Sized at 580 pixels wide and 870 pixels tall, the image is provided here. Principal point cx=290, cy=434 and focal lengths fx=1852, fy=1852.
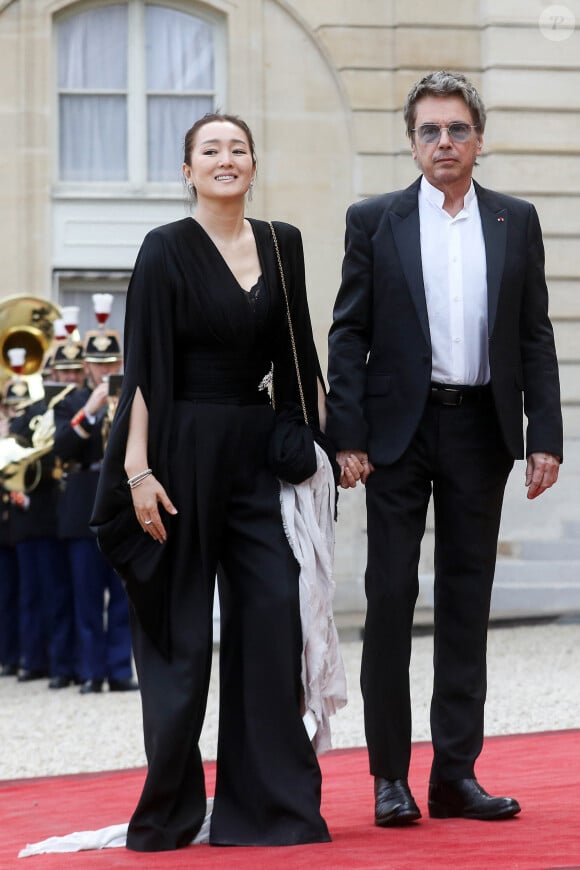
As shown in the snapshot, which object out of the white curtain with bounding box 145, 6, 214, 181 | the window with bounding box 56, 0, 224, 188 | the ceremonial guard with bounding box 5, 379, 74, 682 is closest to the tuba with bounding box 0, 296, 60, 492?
the ceremonial guard with bounding box 5, 379, 74, 682

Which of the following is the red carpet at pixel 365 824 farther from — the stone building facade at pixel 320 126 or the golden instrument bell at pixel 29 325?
the stone building facade at pixel 320 126

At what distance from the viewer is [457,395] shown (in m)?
5.22

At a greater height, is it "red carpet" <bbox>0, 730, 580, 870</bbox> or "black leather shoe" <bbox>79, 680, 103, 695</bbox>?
"red carpet" <bbox>0, 730, 580, 870</bbox>

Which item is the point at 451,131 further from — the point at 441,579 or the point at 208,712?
the point at 208,712

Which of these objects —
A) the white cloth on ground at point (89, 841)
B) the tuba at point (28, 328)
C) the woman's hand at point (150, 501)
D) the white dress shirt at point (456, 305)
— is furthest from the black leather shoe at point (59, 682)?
the white dress shirt at point (456, 305)

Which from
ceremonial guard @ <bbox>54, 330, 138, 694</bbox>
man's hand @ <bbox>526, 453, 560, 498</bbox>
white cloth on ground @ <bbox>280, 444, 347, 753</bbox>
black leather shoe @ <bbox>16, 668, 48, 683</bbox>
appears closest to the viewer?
white cloth on ground @ <bbox>280, 444, 347, 753</bbox>

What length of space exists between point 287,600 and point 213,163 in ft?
4.00

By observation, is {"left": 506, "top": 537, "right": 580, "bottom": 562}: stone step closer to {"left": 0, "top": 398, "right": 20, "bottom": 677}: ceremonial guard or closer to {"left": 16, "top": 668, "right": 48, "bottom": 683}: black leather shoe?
{"left": 0, "top": 398, "right": 20, "bottom": 677}: ceremonial guard

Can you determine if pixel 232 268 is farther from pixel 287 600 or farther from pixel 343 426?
pixel 287 600

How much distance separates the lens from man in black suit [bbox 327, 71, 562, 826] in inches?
204

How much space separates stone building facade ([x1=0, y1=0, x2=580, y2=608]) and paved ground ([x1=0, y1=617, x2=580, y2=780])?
3.49 m

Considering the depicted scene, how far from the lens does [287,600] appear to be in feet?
16.5

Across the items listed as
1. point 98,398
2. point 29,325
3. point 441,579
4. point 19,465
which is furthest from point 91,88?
point 441,579

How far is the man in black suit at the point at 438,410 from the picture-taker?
17.0 ft
